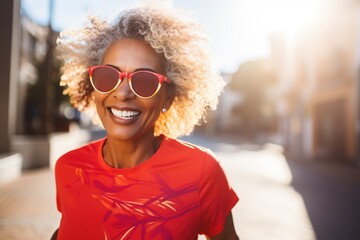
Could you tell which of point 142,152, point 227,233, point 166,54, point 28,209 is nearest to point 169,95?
point 166,54

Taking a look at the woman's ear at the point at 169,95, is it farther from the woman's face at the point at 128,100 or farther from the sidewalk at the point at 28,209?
the sidewalk at the point at 28,209

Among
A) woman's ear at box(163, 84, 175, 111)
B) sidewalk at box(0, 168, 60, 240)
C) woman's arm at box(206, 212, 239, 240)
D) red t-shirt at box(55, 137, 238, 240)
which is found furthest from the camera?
sidewalk at box(0, 168, 60, 240)

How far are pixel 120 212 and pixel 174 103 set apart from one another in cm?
87

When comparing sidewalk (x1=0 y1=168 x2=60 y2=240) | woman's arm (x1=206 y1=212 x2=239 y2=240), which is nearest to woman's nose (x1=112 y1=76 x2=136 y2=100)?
woman's arm (x1=206 y1=212 x2=239 y2=240)

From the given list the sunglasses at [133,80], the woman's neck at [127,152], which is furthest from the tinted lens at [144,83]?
the woman's neck at [127,152]

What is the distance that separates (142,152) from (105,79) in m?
0.41

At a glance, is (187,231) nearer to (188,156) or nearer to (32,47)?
(188,156)

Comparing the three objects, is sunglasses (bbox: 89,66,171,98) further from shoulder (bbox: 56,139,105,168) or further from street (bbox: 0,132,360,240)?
street (bbox: 0,132,360,240)

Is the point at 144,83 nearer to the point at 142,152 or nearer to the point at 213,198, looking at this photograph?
the point at 142,152

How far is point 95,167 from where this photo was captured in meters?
2.01

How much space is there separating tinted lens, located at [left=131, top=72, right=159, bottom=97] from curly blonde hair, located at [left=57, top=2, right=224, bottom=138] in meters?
0.15

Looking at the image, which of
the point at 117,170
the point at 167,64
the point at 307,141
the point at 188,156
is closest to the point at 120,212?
the point at 117,170

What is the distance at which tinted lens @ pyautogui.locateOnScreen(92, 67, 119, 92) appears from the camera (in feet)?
6.61

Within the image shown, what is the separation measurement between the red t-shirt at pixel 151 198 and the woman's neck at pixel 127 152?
11 centimetres
